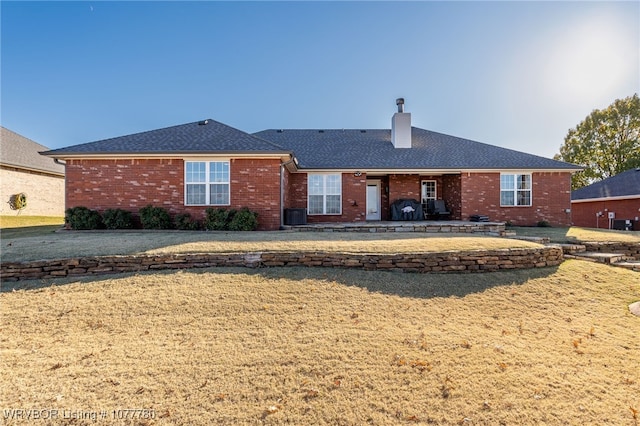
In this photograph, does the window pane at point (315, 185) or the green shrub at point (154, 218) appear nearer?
the green shrub at point (154, 218)

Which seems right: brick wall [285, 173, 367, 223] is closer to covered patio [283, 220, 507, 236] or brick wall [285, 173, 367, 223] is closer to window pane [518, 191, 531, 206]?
covered patio [283, 220, 507, 236]

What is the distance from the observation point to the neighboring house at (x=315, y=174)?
11.5m

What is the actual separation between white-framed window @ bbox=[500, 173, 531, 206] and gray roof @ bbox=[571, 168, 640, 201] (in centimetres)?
827

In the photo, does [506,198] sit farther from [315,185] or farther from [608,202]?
[608,202]

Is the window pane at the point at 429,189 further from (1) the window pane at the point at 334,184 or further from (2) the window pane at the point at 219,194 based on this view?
(2) the window pane at the point at 219,194

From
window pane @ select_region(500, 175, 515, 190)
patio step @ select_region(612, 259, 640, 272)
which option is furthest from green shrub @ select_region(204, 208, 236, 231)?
window pane @ select_region(500, 175, 515, 190)

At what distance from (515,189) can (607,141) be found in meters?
24.2

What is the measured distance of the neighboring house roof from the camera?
16969 mm

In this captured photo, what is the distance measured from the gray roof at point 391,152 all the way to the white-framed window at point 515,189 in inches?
21.1

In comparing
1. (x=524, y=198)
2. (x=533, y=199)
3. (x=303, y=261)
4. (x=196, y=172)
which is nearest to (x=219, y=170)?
(x=196, y=172)

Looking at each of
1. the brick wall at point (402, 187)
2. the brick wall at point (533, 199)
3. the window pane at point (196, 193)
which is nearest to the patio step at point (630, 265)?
the brick wall at point (533, 199)

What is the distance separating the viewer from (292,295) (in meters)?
5.06

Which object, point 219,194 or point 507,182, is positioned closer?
point 219,194

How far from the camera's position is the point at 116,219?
35.9ft
